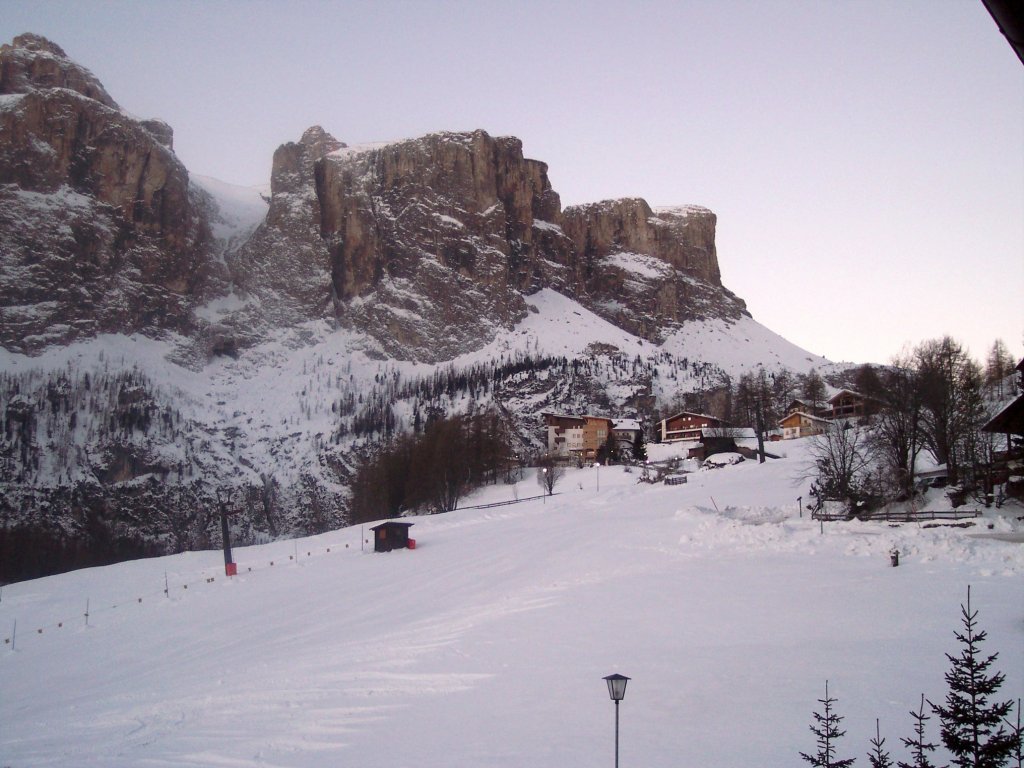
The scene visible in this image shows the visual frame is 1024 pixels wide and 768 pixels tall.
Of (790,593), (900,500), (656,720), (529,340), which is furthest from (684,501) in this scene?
(529,340)

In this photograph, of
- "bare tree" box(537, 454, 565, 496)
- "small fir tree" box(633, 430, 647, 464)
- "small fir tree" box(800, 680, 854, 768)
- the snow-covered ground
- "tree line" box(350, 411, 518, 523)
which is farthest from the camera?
"small fir tree" box(633, 430, 647, 464)

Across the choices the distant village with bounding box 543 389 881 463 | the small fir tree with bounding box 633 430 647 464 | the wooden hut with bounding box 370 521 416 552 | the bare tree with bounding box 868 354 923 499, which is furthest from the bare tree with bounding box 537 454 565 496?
the bare tree with bounding box 868 354 923 499

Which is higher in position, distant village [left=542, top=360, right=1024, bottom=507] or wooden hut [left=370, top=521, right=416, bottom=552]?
distant village [left=542, top=360, right=1024, bottom=507]

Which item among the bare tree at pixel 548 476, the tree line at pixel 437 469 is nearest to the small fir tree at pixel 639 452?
the bare tree at pixel 548 476

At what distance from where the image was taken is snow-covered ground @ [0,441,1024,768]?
1297 cm

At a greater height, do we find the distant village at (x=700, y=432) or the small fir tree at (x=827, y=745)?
the distant village at (x=700, y=432)

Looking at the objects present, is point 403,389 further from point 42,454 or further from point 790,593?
point 790,593

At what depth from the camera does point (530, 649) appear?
18.4m

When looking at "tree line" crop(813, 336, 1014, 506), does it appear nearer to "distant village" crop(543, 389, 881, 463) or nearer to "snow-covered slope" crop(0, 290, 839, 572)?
"distant village" crop(543, 389, 881, 463)

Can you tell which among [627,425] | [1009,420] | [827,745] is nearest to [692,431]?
[627,425]

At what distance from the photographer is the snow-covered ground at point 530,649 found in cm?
1297

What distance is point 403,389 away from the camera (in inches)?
6772

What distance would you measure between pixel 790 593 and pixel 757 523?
10560 mm

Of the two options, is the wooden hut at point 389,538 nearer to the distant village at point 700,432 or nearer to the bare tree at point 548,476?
the bare tree at point 548,476
